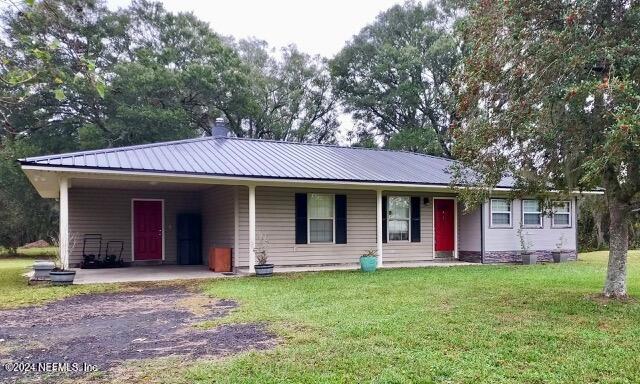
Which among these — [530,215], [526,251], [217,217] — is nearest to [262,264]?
[217,217]

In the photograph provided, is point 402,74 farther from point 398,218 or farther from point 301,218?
point 301,218

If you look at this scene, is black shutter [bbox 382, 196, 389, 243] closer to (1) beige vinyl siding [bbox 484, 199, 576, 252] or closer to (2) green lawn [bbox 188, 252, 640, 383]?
(1) beige vinyl siding [bbox 484, 199, 576, 252]

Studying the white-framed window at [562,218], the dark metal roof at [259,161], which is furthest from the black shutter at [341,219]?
the white-framed window at [562,218]

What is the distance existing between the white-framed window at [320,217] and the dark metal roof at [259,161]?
34.3 inches

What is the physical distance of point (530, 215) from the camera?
1541 cm

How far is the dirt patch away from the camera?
473 cm

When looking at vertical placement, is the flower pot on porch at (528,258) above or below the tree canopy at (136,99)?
below

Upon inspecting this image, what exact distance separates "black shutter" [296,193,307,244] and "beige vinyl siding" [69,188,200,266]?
3.82 metres

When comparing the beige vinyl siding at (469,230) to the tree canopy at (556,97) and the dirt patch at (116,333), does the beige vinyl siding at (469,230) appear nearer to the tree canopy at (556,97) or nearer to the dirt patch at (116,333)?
the tree canopy at (556,97)

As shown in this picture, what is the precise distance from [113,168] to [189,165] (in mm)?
1652

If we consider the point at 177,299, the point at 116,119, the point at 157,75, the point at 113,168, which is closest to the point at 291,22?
the point at 157,75

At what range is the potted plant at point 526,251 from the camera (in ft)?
47.7

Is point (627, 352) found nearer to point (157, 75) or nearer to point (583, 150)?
point (583, 150)

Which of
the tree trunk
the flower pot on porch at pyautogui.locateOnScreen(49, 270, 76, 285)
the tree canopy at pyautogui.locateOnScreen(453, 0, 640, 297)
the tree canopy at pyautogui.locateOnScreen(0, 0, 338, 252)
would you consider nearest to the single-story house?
the flower pot on porch at pyautogui.locateOnScreen(49, 270, 76, 285)
